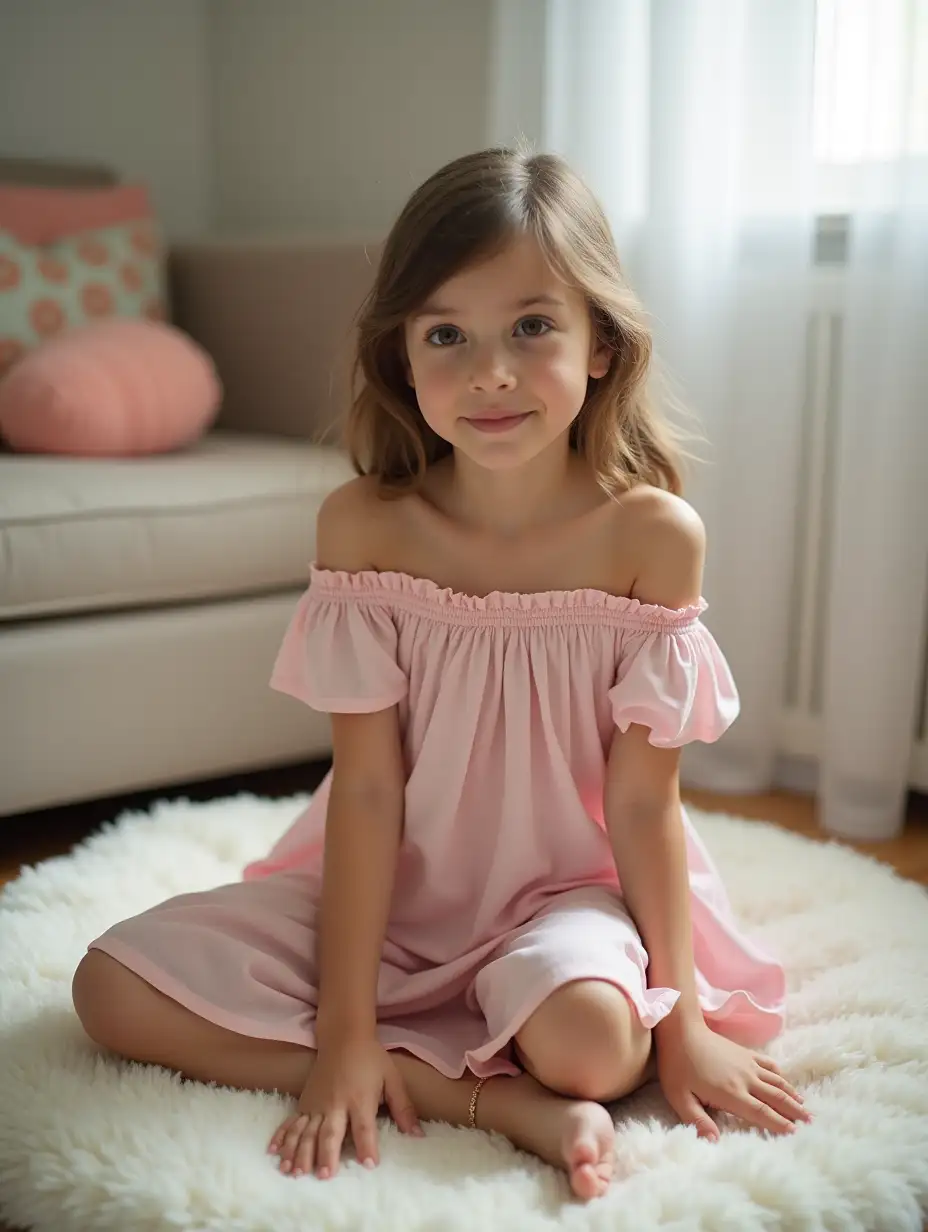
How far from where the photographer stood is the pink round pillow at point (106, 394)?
1777 mm

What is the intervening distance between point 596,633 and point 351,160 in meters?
1.59

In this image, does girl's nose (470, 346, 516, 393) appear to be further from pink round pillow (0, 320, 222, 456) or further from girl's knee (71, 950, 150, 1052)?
pink round pillow (0, 320, 222, 456)

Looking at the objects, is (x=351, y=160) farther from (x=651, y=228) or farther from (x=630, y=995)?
(x=630, y=995)

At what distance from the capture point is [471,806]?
111 cm

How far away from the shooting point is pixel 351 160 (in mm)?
2424

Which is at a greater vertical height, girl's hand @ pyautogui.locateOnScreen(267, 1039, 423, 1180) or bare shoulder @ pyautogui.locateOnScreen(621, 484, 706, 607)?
bare shoulder @ pyautogui.locateOnScreen(621, 484, 706, 607)

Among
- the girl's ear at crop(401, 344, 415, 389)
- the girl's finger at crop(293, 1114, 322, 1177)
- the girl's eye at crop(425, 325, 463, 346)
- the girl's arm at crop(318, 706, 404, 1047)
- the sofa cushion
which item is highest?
the girl's eye at crop(425, 325, 463, 346)

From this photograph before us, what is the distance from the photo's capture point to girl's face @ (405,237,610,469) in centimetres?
101

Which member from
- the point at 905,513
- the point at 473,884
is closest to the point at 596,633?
the point at 473,884

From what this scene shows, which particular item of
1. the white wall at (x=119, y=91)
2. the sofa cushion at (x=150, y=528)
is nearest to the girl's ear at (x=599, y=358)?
the sofa cushion at (x=150, y=528)

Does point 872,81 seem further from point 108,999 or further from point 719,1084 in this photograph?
point 108,999

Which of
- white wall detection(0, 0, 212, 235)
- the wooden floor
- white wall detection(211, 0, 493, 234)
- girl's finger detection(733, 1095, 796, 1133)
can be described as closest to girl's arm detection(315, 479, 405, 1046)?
girl's finger detection(733, 1095, 796, 1133)

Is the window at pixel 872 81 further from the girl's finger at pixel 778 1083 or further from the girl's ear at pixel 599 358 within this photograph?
the girl's finger at pixel 778 1083

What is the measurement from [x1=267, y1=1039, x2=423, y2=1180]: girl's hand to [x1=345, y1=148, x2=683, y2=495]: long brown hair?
1.48ft
